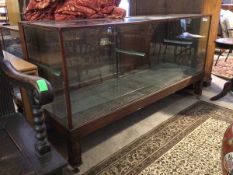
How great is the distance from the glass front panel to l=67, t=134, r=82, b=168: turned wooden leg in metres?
0.12

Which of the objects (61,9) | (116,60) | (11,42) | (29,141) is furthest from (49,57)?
(116,60)

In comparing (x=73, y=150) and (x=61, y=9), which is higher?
(x=61, y=9)

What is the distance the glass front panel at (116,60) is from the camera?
4.87 ft

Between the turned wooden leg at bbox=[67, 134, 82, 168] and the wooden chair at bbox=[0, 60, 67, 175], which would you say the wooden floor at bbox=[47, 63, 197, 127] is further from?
the wooden chair at bbox=[0, 60, 67, 175]

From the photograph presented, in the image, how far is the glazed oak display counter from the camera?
4.58 ft

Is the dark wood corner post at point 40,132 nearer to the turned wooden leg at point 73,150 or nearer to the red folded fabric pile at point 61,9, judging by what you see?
the turned wooden leg at point 73,150

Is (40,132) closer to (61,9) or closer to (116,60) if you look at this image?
(61,9)

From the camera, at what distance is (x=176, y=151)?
5.30ft

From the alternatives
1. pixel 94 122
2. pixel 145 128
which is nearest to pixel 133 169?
pixel 94 122

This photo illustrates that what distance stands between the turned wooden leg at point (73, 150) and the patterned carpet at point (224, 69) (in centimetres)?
255

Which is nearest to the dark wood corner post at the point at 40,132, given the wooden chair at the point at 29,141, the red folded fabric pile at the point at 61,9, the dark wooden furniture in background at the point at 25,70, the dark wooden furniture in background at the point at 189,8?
the wooden chair at the point at 29,141

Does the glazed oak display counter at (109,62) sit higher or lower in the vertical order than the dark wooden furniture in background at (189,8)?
lower

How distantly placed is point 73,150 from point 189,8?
2.03 meters

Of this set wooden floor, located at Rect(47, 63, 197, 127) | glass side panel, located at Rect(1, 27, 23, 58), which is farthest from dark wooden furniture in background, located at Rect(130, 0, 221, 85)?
glass side panel, located at Rect(1, 27, 23, 58)
